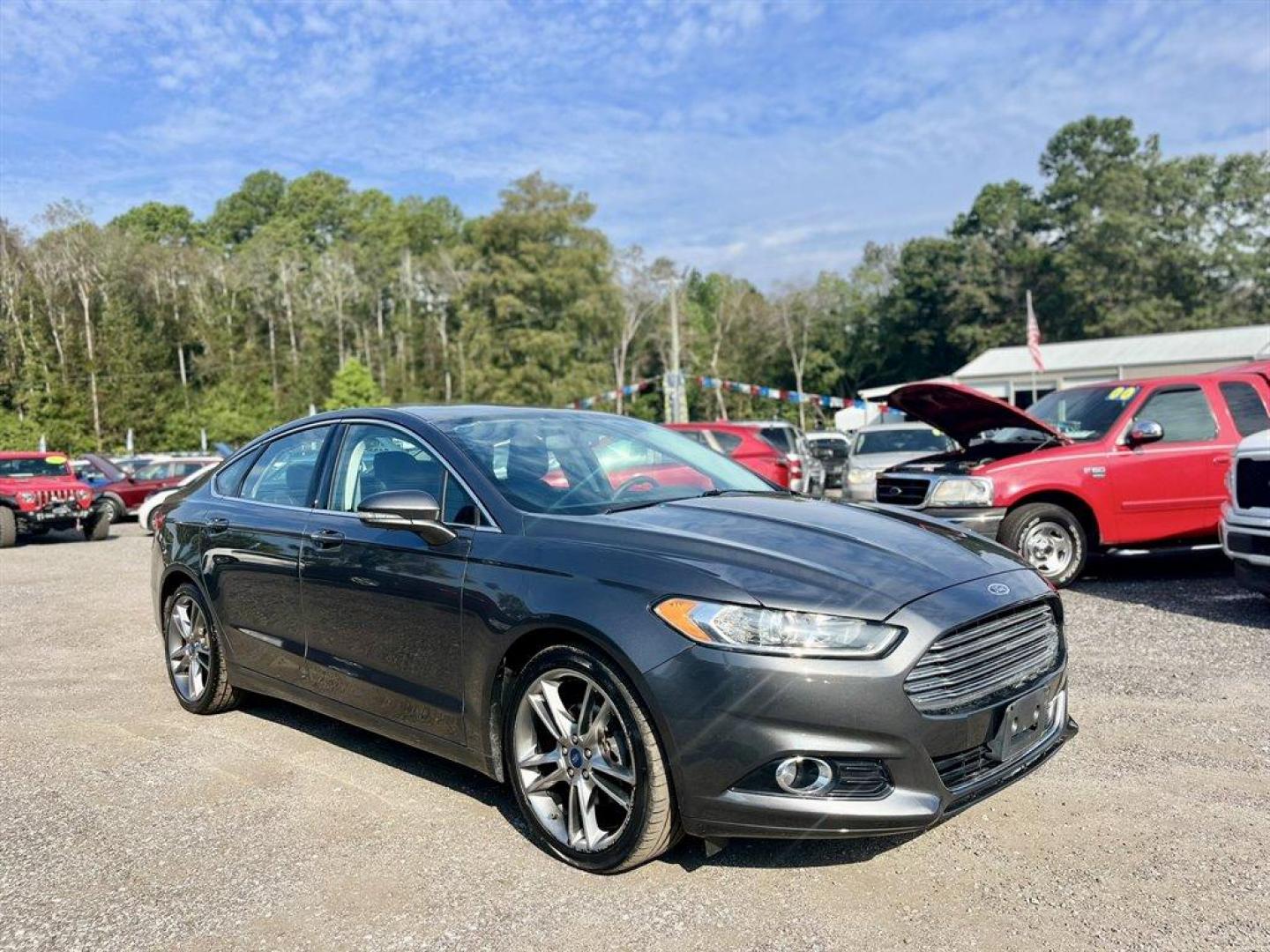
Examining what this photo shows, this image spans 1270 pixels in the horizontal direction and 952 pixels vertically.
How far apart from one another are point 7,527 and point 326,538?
586 inches

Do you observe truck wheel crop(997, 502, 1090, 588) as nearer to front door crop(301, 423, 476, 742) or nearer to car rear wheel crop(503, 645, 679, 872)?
front door crop(301, 423, 476, 742)

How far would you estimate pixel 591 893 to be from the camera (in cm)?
315

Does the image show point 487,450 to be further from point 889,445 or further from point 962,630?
point 889,445

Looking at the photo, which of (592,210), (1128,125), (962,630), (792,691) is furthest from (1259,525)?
(1128,125)

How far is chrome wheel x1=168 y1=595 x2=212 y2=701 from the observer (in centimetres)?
525

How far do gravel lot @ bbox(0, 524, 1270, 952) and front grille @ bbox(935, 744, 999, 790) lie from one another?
1.19ft

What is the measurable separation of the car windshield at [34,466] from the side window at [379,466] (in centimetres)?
1548

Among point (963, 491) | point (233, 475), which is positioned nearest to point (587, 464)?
point (233, 475)

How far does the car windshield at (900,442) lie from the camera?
15547mm

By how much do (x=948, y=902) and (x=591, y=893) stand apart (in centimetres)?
110

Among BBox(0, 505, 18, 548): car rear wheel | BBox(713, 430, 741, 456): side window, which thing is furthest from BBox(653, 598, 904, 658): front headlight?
BBox(0, 505, 18, 548): car rear wheel

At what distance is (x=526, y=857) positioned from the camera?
11.3ft

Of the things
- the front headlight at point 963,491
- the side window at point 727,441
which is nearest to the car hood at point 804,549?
the front headlight at point 963,491

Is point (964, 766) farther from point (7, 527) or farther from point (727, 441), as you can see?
point (7, 527)
